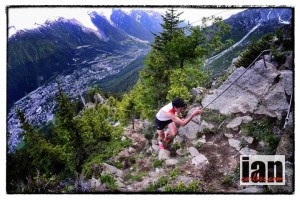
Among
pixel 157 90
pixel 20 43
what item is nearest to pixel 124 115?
pixel 157 90

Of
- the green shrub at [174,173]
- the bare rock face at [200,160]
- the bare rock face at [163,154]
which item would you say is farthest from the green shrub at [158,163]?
the bare rock face at [200,160]

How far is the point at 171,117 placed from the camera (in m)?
7.62

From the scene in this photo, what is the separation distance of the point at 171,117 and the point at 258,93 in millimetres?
3503

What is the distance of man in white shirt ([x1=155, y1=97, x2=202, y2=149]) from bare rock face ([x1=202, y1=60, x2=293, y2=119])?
1820mm

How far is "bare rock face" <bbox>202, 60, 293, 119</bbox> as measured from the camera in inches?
332

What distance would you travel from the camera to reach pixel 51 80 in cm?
999

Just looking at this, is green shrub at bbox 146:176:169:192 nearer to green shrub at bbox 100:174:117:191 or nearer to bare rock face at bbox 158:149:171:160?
green shrub at bbox 100:174:117:191

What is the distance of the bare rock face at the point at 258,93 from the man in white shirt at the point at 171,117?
1.82 metres

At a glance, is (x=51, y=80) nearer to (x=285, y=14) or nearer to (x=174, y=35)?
(x=174, y=35)

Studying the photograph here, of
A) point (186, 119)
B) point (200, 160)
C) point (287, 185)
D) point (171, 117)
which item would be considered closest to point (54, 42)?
point (171, 117)

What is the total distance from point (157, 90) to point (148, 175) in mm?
5757

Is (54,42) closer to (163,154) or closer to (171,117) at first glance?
(171,117)

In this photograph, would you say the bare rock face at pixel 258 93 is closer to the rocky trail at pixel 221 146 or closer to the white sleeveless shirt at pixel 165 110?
the rocky trail at pixel 221 146

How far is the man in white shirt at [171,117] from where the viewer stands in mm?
7340
